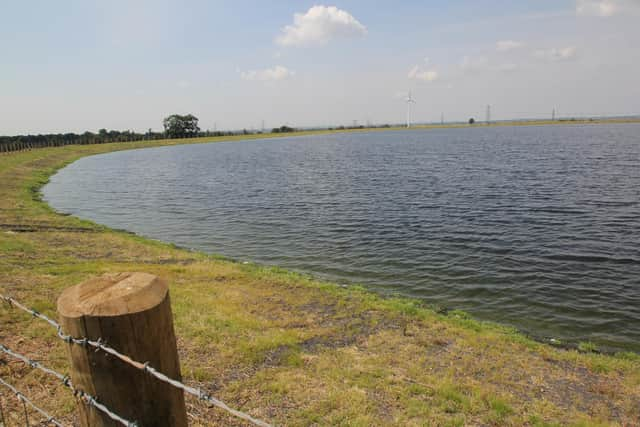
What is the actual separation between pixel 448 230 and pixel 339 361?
1509 centimetres

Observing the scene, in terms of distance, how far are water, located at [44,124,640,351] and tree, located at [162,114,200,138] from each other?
455 ft

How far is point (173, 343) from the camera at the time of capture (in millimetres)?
2791

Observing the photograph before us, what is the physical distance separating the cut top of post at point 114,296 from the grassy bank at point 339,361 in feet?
14.8

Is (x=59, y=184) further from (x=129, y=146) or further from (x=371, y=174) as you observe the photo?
(x=129, y=146)

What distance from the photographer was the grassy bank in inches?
270

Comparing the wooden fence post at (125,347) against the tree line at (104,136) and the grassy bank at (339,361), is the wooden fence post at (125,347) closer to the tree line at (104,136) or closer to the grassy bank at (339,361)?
the grassy bank at (339,361)

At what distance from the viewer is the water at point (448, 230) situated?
13516 mm

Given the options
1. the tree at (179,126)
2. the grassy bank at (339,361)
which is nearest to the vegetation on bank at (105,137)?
the tree at (179,126)

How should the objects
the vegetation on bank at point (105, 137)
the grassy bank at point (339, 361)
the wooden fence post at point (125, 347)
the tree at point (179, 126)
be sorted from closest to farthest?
the wooden fence post at point (125, 347)
the grassy bank at point (339, 361)
the vegetation on bank at point (105, 137)
the tree at point (179, 126)

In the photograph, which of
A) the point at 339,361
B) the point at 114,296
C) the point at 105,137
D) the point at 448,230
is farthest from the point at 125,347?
the point at 105,137

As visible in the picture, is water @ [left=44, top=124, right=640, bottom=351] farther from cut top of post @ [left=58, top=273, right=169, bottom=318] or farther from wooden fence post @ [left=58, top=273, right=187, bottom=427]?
cut top of post @ [left=58, top=273, right=169, bottom=318]

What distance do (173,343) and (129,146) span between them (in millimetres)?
142454

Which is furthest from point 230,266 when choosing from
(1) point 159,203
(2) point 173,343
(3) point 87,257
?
(1) point 159,203

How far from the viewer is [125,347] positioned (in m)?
2.53
